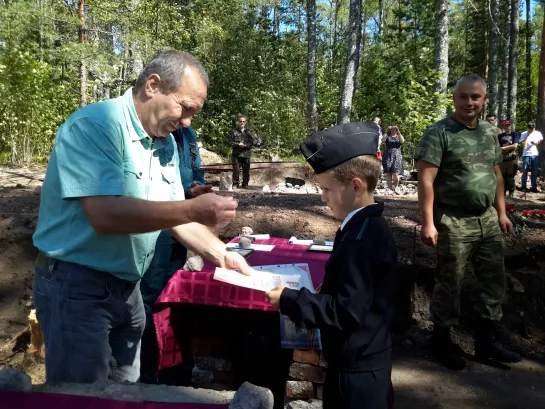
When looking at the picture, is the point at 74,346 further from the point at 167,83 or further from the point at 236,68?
the point at 236,68

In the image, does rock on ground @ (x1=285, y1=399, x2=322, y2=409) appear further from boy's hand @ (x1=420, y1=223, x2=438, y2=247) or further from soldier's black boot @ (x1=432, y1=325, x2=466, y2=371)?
soldier's black boot @ (x1=432, y1=325, x2=466, y2=371)

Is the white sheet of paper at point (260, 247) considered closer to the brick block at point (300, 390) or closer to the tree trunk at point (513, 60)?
the brick block at point (300, 390)

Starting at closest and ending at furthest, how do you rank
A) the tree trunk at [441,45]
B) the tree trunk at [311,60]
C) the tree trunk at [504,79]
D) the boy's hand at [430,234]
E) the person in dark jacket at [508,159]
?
1. the boy's hand at [430,234]
2. the person in dark jacket at [508,159]
3. the tree trunk at [441,45]
4. the tree trunk at [311,60]
5. the tree trunk at [504,79]

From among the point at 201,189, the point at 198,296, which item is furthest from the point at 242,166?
the point at 198,296

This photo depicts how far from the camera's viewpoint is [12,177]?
12125mm

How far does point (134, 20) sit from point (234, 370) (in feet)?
51.4

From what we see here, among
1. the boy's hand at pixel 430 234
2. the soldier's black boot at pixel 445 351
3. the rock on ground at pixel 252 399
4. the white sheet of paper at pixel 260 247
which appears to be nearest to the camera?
the rock on ground at pixel 252 399

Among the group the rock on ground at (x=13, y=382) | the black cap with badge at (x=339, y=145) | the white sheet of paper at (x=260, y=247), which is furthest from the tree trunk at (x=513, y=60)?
the rock on ground at (x=13, y=382)

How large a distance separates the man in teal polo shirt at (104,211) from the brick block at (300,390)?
1045 mm

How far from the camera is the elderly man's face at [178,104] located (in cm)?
192

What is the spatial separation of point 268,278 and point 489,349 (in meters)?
2.65

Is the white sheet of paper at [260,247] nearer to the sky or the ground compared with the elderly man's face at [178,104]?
nearer to the ground

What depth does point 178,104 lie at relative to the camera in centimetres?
194

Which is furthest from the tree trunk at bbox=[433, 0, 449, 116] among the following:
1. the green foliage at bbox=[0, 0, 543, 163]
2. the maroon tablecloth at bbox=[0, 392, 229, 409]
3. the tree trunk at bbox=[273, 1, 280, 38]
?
the tree trunk at bbox=[273, 1, 280, 38]
